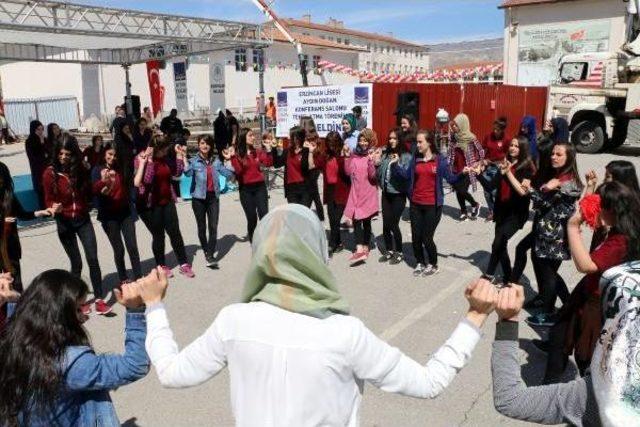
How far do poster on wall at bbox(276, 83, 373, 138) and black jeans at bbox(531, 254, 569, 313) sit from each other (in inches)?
321

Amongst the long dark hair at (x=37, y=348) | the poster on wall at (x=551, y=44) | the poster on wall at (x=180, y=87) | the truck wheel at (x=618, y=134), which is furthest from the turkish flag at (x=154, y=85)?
the poster on wall at (x=551, y=44)

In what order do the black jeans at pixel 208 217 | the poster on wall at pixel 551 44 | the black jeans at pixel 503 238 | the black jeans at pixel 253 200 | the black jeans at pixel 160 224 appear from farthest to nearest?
the poster on wall at pixel 551 44, the black jeans at pixel 253 200, the black jeans at pixel 208 217, the black jeans at pixel 160 224, the black jeans at pixel 503 238

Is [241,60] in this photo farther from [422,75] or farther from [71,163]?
[71,163]

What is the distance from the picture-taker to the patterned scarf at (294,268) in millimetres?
1462

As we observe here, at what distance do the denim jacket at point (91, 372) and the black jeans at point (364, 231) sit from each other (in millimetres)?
5028

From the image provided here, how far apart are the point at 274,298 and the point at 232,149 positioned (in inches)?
227

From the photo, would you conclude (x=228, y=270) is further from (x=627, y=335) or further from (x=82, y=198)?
(x=627, y=335)

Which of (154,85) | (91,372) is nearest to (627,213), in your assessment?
(91,372)

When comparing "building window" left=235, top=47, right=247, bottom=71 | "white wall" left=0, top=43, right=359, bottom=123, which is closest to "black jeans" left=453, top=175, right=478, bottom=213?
"white wall" left=0, top=43, right=359, bottom=123

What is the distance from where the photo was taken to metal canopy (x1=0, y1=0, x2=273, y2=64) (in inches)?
404

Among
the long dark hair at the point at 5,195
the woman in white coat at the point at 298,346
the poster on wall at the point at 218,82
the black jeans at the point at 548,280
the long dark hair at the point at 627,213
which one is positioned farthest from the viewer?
the poster on wall at the point at 218,82

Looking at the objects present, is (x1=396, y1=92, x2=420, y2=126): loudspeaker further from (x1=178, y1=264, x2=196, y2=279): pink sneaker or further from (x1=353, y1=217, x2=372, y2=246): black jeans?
(x1=178, y1=264, x2=196, y2=279): pink sneaker

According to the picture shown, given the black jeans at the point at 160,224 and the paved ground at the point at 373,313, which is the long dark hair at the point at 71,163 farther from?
the paved ground at the point at 373,313

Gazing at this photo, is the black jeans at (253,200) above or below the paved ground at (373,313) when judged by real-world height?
above
